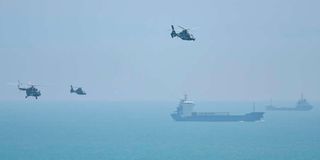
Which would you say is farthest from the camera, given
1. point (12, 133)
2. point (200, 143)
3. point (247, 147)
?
point (12, 133)

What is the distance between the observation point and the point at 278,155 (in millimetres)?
142625

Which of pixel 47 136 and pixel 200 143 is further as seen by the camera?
pixel 47 136

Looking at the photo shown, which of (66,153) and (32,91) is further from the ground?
(32,91)

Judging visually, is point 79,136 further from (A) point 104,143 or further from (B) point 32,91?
(B) point 32,91

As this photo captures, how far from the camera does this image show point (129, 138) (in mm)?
184125

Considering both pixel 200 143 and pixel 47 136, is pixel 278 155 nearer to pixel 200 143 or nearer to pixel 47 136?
pixel 200 143

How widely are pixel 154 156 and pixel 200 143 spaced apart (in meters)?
32.3

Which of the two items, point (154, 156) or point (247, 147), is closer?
point (154, 156)

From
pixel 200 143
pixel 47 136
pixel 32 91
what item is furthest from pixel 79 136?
pixel 32 91

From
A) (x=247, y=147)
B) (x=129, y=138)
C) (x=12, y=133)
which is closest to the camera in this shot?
(x=247, y=147)

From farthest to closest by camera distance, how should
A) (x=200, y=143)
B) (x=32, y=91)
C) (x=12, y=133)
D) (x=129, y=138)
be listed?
1. (x=12, y=133)
2. (x=129, y=138)
3. (x=200, y=143)
4. (x=32, y=91)

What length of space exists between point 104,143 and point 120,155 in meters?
27.9

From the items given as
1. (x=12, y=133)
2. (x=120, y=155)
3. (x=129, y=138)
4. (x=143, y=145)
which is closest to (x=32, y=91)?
(x=120, y=155)

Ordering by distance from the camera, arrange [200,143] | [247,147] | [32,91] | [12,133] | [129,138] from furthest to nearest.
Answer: [12,133] → [129,138] → [200,143] → [247,147] → [32,91]
